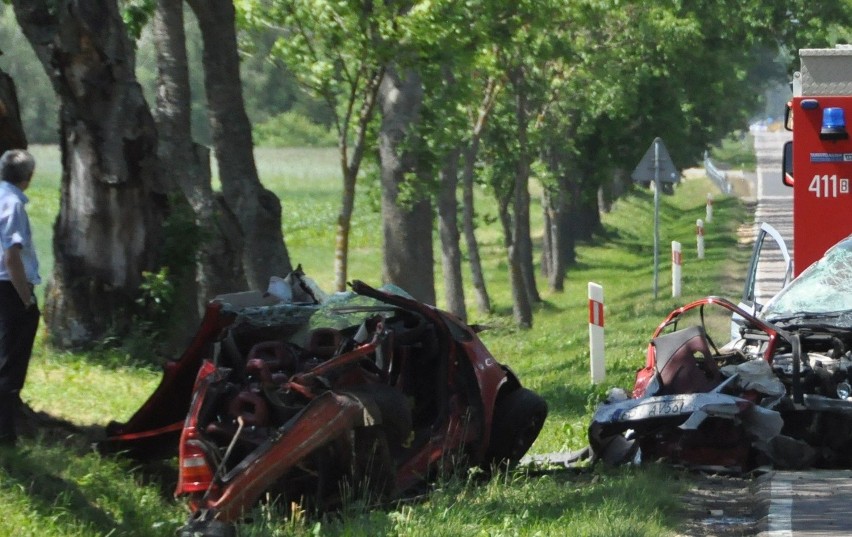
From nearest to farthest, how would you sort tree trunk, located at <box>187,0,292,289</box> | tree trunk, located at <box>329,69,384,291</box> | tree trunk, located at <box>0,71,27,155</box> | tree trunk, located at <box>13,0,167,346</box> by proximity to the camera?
tree trunk, located at <box>0,71,27,155</box>
tree trunk, located at <box>13,0,167,346</box>
tree trunk, located at <box>187,0,292,289</box>
tree trunk, located at <box>329,69,384,291</box>

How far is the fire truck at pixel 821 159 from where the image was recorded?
14.6 m

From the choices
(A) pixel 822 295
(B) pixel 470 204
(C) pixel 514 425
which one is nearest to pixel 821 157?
(A) pixel 822 295

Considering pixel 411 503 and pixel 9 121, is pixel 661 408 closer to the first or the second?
pixel 411 503

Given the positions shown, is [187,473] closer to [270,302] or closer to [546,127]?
[270,302]

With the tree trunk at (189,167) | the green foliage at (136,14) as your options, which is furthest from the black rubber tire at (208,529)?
the green foliage at (136,14)

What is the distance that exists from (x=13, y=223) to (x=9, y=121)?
70.8 inches

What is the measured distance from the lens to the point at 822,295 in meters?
11.4

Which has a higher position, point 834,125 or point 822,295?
point 834,125

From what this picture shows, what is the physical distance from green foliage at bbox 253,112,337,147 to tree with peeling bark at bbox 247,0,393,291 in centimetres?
4000

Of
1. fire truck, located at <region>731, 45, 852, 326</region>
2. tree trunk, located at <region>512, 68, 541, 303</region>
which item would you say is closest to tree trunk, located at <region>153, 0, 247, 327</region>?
fire truck, located at <region>731, 45, 852, 326</region>

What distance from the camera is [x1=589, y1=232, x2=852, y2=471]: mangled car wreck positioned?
965cm

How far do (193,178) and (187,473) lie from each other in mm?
8037

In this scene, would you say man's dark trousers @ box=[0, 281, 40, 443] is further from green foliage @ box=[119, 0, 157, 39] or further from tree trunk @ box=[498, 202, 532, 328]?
tree trunk @ box=[498, 202, 532, 328]

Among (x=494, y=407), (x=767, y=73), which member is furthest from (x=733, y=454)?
(x=767, y=73)
